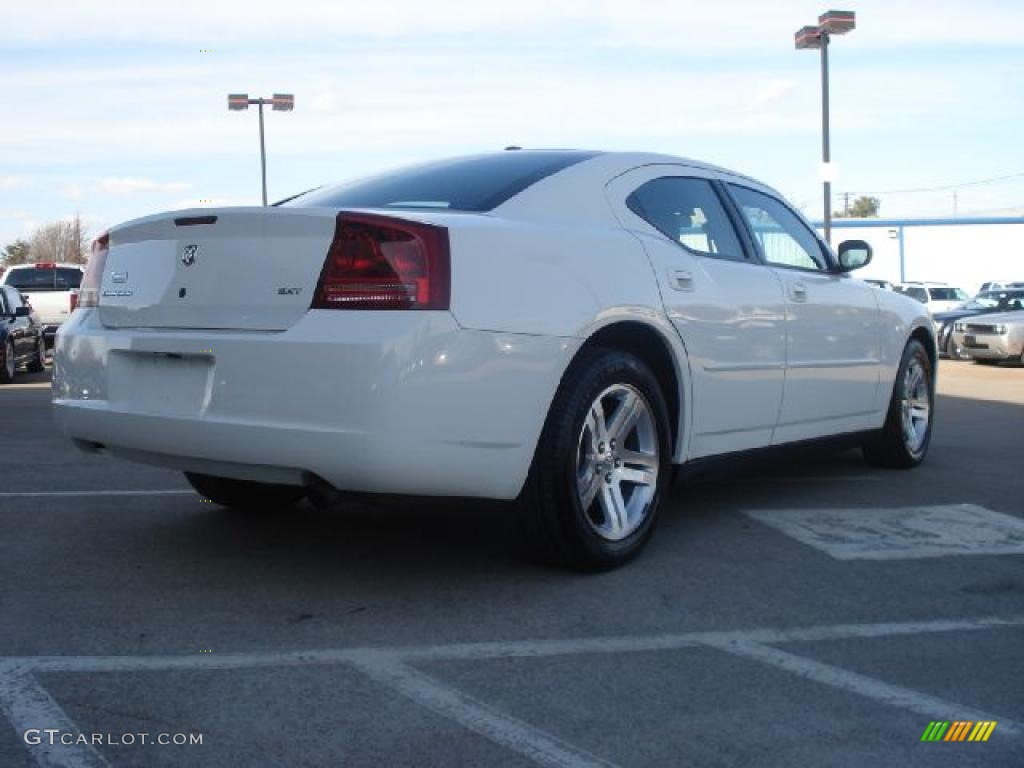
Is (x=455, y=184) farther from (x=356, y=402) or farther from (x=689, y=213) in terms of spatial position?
(x=356, y=402)

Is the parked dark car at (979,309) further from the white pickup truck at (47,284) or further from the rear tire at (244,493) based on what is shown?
the rear tire at (244,493)

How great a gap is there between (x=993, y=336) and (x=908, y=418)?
1284 centimetres

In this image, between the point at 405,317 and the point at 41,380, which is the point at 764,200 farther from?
the point at 41,380

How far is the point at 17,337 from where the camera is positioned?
15.9 m

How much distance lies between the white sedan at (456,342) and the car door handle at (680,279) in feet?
0.05

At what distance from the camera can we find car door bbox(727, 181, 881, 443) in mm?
5531

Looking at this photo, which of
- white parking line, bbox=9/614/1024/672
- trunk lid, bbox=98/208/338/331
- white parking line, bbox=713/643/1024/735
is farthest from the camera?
trunk lid, bbox=98/208/338/331

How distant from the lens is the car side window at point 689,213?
4.88 m

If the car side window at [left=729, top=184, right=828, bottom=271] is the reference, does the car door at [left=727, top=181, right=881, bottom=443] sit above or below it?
below

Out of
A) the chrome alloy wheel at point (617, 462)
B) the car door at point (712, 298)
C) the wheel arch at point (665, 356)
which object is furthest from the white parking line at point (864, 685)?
the car door at point (712, 298)

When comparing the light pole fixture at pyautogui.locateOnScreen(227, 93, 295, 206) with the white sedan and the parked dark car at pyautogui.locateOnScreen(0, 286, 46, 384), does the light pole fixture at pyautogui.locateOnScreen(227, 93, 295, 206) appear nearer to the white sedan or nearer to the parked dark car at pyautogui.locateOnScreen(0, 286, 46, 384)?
the parked dark car at pyautogui.locateOnScreen(0, 286, 46, 384)

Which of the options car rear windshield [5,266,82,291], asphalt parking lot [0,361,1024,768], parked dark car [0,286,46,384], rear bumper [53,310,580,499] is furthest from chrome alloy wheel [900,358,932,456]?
car rear windshield [5,266,82,291]

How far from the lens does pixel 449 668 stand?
331 cm

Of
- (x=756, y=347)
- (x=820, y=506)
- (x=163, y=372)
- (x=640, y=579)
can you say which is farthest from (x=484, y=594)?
(x=820, y=506)
